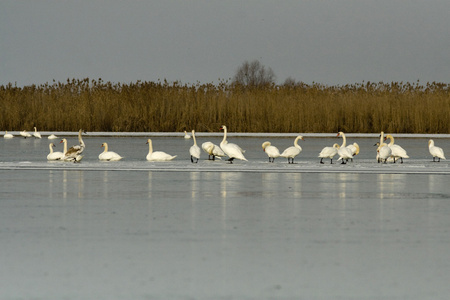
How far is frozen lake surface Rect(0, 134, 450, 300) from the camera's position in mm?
5812

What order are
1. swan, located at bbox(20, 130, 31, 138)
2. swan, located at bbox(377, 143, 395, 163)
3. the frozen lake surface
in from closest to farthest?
the frozen lake surface
swan, located at bbox(377, 143, 395, 163)
swan, located at bbox(20, 130, 31, 138)

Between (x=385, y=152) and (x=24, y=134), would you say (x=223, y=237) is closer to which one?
(x=385, y=152)

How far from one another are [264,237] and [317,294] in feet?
7.94

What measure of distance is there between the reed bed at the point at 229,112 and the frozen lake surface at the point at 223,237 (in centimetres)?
2034

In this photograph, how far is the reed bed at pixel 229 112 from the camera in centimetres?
3575

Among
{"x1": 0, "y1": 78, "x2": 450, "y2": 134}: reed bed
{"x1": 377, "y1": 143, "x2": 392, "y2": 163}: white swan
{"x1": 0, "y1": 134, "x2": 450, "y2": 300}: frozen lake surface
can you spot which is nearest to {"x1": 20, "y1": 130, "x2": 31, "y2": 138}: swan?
{"x1": 0, "y1": 78, "x2": 450, "y2": 134}: reed bed

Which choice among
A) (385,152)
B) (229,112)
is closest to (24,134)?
(229,112)

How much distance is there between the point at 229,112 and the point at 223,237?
95.5 ft

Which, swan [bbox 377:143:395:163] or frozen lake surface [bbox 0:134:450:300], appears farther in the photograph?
swan [bbox 377:143:395:163]

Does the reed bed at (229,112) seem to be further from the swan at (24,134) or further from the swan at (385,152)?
the swan at (385,152)

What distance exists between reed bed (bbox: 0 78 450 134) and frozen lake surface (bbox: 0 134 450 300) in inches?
801

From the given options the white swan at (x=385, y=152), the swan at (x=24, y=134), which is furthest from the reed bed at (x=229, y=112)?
the white swan at (x=385, y=152)

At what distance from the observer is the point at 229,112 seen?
121 ft

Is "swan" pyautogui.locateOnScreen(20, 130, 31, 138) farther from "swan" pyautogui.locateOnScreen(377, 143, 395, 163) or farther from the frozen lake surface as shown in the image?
"swan" pyautogui.locateOnScreen(377, 143, 395, 163)
